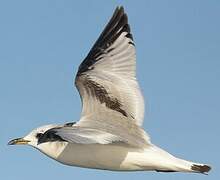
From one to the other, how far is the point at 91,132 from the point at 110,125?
5.91 feet

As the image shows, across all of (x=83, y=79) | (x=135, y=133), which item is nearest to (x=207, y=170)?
(x=135, y=133)

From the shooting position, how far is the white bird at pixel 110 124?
39.3ft

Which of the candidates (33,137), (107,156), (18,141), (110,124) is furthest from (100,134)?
(18,141)

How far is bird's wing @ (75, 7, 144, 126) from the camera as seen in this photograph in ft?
43.3

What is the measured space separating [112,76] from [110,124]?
148 centimetres

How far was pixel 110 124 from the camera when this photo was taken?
12664 millimetres

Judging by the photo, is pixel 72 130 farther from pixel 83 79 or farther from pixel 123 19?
pixel 123 19

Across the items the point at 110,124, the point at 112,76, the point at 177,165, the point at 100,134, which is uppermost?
the point at 112,76

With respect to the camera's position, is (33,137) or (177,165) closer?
(177,165)

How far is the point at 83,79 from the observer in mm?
13641

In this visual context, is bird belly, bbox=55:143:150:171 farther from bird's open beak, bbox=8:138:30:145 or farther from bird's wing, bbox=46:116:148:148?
bird's open beak, bbox=8:138:30:145

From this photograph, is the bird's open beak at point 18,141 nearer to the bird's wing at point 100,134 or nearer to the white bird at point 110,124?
the white bird at point 110,124

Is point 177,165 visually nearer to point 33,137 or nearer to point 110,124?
point 110,124

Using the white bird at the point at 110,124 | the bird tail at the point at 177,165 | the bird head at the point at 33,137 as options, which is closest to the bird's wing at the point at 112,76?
the white bird at the point at 110,124
